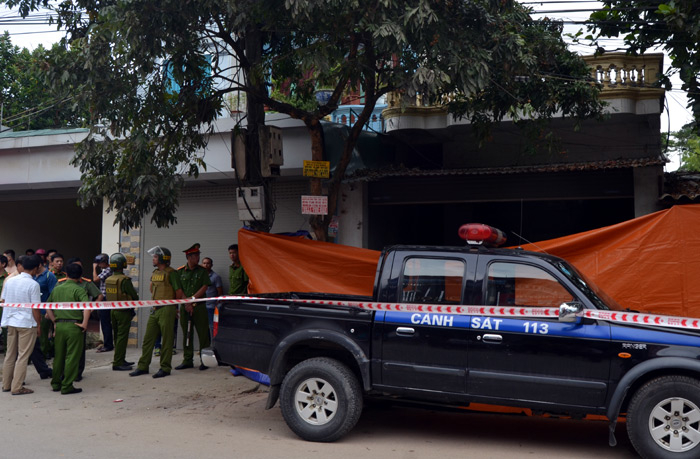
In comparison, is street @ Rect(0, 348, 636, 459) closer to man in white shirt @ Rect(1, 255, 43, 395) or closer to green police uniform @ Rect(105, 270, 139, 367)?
man in white shirt @ Rect(1, 255, 43, 395)

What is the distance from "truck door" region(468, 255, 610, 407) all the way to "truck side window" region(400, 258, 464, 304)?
246 millimetres

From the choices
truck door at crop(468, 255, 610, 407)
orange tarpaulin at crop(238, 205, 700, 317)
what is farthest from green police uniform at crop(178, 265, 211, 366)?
truck door at crop(468, 255, 610, 407)

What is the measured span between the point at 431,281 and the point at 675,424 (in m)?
2.37

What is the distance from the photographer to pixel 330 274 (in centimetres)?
890

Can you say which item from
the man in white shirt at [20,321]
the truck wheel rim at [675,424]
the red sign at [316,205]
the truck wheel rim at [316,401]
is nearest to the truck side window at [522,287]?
the truck wheel rim at [675,424]

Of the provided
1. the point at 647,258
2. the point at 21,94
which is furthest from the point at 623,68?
the point at 21,94

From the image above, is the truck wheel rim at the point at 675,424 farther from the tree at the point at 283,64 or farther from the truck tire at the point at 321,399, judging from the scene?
the tree at the point at 283,64

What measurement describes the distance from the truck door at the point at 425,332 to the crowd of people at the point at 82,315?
4397mm

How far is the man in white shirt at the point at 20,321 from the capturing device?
8820mm

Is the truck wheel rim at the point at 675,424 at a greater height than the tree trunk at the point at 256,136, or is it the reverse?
the tree trunk at the point at 256,136

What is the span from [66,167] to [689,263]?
38.3ft

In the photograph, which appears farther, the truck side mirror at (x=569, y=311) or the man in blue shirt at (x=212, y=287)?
the man in blue shirt at (x=212, y=287)

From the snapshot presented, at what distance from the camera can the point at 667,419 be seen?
18.3 feet

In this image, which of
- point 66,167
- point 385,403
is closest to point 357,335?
point 385,403
